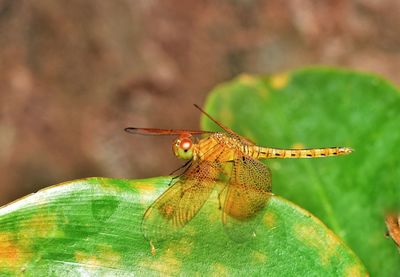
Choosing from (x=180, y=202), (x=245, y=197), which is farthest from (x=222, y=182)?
(x=180, y=202)

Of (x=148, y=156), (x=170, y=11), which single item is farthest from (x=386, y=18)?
(x=148, y=156)

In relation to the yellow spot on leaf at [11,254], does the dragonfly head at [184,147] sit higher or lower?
higher

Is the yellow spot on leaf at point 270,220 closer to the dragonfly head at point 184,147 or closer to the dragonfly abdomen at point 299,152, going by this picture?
the dragonfly abdomen at point 299,152

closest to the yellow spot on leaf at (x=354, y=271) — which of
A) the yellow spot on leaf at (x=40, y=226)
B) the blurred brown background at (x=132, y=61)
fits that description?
the yellow spot on leaf at (x=40, y=226)

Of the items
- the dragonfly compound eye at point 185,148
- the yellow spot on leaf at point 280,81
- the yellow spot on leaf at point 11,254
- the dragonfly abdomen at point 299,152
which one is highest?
the yellow spot on leaf at point 280,81

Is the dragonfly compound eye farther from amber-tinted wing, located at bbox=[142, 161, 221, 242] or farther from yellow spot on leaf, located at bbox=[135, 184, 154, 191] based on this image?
yellow spot on leaf, located at bbox=[135, 184, 154, 191]

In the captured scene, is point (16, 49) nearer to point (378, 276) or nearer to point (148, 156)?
point (148, 156)

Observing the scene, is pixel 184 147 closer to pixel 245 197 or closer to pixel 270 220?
pixel 245 197
